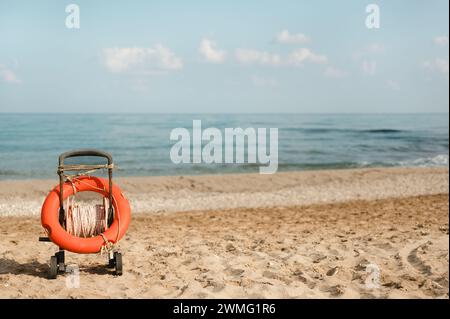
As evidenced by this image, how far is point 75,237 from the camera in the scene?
4.60 metres

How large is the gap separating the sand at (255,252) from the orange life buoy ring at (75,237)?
1.05 ft

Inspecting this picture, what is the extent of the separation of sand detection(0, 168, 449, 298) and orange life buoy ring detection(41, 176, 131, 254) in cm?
32

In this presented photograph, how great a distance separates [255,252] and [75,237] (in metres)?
1.98

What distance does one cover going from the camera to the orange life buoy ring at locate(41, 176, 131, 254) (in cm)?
454

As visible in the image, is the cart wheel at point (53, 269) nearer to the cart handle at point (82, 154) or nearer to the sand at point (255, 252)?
the sand at point (255, 252)

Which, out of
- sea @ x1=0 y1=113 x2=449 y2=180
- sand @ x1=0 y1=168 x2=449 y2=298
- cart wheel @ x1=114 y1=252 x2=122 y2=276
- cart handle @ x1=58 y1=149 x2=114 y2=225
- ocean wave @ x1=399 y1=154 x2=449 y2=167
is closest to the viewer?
sand @ x1=0 y1=168 x2=449 y2=298

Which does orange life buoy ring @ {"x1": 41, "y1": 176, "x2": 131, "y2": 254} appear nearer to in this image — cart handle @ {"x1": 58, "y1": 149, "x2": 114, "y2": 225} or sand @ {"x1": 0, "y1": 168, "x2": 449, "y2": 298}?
cart handle @ {"x1": 58, "y1": 149, "x2": 114, "y2": 225}

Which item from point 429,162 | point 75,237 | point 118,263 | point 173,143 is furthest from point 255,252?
point 173,143

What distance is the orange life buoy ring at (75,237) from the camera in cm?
454

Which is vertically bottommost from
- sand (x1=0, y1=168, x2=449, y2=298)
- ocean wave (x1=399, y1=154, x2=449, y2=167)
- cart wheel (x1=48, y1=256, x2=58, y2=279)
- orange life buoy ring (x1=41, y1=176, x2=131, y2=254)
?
ocean wave (x1=399, y1=154, x2=449, y2=167)

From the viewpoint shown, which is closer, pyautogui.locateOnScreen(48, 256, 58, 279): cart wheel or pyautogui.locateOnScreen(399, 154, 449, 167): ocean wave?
pyautogui.locateOnScreen(48, 256, 58, 279): cart wheel

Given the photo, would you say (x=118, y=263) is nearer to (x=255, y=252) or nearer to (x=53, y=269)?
(x=53, y=269)

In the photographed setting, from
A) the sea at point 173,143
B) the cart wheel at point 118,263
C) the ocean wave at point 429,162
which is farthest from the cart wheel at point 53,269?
the ocean wave at point 429,162

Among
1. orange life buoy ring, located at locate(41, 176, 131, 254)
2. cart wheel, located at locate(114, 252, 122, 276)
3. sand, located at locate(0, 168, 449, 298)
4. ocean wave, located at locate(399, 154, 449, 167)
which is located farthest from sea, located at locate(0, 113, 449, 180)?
cart wheel, located at locate(114, 252, 122, 276)
